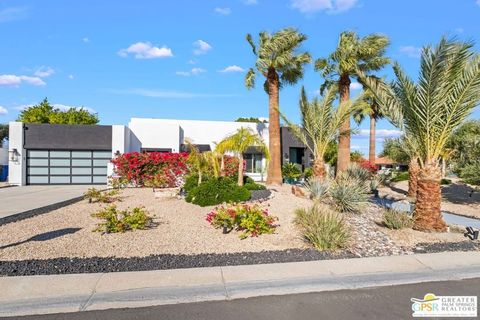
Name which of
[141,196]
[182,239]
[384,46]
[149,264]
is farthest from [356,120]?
[149,264]

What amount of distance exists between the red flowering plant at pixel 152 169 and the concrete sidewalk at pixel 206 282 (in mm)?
13213

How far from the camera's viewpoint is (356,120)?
2636 cm

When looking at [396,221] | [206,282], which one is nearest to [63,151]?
[396,221]

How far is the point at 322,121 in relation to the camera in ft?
50.2

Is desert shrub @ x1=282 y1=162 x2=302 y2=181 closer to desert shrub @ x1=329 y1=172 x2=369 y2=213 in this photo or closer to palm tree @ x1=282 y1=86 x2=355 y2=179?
palm tree @ x1=282 y1=86 x2=355 y2=179

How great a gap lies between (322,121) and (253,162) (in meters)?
13.2

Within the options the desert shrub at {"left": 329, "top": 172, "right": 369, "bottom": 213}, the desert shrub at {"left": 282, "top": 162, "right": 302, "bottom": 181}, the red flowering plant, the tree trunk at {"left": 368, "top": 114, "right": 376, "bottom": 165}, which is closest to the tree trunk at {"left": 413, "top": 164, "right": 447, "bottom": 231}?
the desert shrub at {"left": 329, "top": 172, "right": 369, "bottom": 213}

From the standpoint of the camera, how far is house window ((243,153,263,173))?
27953 mm

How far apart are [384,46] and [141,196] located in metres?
14.5

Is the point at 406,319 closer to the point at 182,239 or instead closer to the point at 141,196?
the point at 182,239

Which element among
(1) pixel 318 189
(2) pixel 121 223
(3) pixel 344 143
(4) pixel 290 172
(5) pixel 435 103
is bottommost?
(2) pixel 121 223

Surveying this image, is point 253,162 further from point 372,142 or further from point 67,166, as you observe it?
point 67,166
